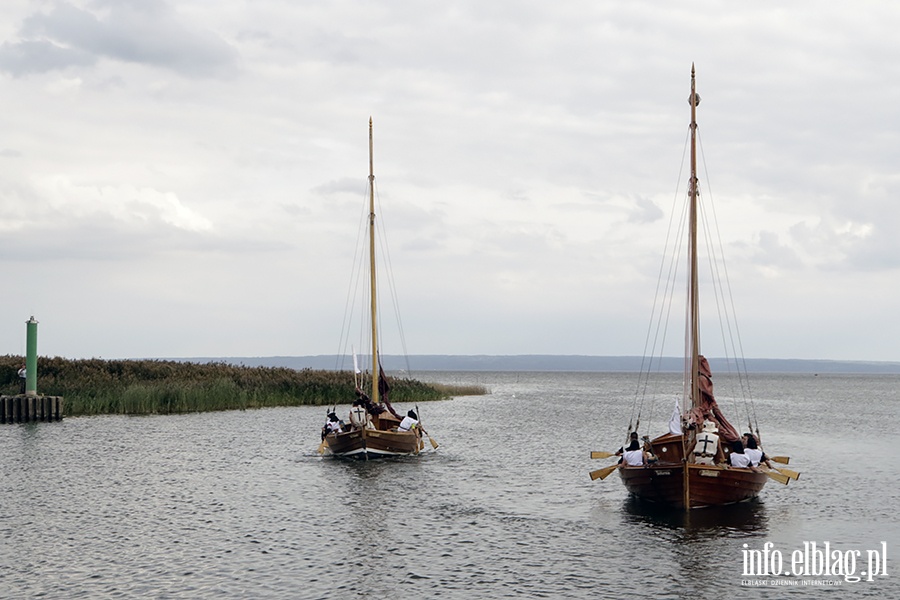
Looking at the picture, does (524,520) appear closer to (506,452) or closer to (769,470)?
(769,470)

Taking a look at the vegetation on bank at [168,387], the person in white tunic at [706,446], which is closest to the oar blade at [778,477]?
the person in white tunic at [706,446]

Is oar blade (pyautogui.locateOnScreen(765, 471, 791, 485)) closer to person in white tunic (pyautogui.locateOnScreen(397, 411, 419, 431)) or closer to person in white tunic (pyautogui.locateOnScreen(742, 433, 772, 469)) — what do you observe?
person in white tunic (pyautogui.locateOnScreen(742, 433, 772, 469))

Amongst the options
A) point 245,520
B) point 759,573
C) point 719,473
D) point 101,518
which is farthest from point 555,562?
point 101,518

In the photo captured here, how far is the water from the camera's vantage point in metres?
22.7

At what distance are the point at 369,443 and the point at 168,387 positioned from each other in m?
31.4

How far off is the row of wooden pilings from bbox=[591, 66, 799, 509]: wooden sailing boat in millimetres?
40075

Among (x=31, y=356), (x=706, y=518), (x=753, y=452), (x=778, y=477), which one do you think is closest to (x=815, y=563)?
(x=706, y=518)

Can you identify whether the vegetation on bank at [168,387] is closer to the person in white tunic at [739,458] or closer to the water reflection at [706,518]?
the water reflection at [706,518]

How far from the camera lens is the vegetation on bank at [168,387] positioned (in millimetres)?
67375

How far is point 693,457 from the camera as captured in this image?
1230 inches

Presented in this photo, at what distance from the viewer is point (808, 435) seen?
65562 mm

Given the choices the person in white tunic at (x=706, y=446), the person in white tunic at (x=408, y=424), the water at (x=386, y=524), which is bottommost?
the water at (x=386, y=524)

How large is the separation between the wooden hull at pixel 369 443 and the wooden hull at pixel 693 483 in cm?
1605

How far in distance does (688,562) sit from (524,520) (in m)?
6.91
